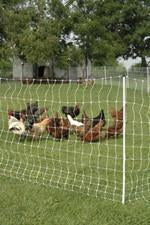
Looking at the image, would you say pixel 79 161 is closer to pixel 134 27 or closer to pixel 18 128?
pixel 18 128

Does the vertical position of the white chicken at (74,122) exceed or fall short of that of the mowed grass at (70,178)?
it exceeds it

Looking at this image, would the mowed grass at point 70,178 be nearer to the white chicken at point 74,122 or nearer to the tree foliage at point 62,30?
the white chicken at point 74,122

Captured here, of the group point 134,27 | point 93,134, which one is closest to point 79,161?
point 93,134

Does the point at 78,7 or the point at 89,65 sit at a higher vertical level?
the point at 78,7

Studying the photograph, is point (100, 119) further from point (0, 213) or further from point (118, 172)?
point (0, 213)

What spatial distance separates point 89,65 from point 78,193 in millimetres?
37845

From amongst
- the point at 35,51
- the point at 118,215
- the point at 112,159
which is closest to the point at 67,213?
the point at 118,215

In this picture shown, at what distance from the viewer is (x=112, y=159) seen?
8.36m

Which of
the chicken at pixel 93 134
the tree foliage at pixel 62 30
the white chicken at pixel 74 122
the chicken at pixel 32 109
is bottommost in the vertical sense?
the chicken at pixel 93 134

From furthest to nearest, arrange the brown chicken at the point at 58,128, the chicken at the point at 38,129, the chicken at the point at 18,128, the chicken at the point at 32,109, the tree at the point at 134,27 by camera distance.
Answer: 1. the tree at the point at 134,27
2. the chicken at the point at 32,109
3. the brown chicken at the point at 58,128
4. the chicken at the point at 38,129
5. the chicken at the point at 18,128

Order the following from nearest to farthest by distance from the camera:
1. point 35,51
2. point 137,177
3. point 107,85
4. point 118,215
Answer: point 118,215
point 137,177
point 107,85
point 35,51

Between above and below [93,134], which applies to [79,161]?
below

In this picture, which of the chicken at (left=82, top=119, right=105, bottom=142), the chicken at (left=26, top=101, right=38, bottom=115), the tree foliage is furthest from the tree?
the chicken at (left=82, top=119, right=105, bottom=142)

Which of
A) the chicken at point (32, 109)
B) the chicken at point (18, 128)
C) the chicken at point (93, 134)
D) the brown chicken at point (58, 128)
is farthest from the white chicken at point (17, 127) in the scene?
the chicken at point (93, 134)
